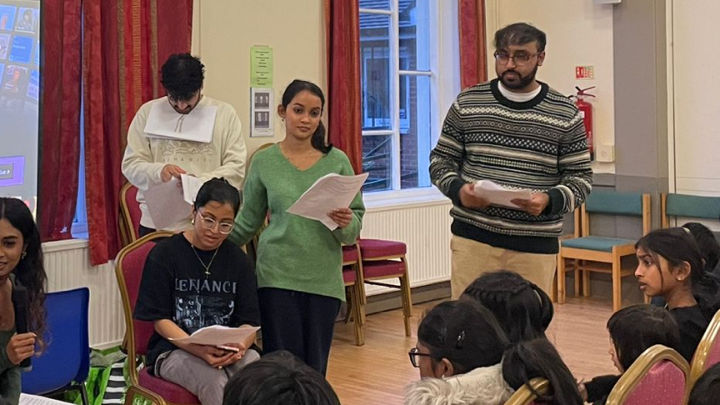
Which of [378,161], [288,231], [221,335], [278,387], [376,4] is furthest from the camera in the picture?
[378,161]

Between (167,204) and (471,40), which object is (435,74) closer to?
(471,40)

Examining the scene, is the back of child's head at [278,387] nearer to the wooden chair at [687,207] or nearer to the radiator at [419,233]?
the radiator at [419,233]

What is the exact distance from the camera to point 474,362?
1977mm

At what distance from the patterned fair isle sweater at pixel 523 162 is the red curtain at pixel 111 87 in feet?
7.94

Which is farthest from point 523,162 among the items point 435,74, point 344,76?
point 435,74

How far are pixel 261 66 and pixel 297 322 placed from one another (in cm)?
293

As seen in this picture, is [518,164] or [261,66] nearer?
[518,164]

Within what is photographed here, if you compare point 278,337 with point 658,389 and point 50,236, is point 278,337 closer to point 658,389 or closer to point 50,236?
point 658,389

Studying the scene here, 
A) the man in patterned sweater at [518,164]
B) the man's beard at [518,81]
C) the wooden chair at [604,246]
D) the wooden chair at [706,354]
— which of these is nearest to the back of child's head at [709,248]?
the man in patterned sweater at [518,164]

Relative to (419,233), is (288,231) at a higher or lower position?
higher

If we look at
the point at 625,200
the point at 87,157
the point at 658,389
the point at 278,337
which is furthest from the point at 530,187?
the point at 625,200

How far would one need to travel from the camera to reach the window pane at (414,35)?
7.30m

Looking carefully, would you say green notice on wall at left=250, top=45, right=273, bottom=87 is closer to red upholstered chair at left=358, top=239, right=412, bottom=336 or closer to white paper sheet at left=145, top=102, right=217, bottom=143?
red upholstered chair at left=358, top=239, right=412, bottom=336

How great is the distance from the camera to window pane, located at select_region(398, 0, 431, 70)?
7297 mm
